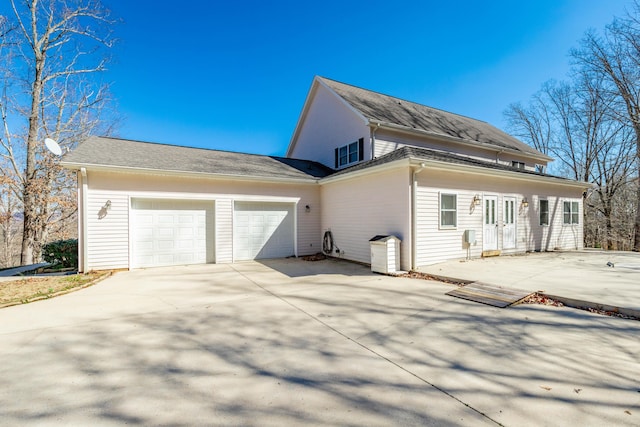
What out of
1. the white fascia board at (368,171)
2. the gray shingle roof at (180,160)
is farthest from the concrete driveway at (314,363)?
the gray shingle roof at (180,160)

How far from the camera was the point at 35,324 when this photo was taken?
4.03 m

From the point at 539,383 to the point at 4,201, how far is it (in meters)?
22.6

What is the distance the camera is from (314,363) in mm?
2875

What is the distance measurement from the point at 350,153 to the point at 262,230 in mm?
5092

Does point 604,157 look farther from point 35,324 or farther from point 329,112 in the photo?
point 35,324

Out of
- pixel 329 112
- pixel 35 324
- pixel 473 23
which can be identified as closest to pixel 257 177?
pixel 329 112

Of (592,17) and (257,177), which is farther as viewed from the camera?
(592,17)

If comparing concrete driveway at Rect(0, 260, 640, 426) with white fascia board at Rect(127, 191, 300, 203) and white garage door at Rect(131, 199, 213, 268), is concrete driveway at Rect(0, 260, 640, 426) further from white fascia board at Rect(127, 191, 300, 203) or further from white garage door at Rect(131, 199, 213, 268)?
white fascia board at Rect(127, 191, 300, 203)

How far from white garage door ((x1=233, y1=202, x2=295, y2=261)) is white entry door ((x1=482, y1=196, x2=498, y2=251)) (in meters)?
6.75

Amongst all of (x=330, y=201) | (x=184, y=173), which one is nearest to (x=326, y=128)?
(x=330, y=201)

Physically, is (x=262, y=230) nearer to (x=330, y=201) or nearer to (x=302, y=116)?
(x=330, y=201)

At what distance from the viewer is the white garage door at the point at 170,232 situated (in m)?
8.51

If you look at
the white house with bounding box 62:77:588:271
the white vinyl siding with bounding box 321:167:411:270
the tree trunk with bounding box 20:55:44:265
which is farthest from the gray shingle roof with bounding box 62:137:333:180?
the tree trunk with bounding box 20:55:44:265

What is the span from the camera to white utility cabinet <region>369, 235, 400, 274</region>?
24.5 feet
